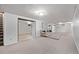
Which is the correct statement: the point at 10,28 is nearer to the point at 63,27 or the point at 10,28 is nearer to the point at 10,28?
the point at 10,28

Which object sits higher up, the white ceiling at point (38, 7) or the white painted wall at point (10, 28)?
the white ceiling at point (38, 7)

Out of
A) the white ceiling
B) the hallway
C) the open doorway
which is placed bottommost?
the hallway

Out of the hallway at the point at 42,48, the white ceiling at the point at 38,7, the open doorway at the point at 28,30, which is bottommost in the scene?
the hallway at the point at 42,48

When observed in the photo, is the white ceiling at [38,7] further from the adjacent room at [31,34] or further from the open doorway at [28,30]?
the open doorway at [28,30]

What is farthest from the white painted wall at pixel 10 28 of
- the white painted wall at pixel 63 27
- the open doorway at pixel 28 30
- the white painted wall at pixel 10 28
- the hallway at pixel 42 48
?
the white painted wall at pixel 63 27

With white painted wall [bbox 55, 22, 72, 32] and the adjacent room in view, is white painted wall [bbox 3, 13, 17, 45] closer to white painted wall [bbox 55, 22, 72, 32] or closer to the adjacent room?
the adjacent room

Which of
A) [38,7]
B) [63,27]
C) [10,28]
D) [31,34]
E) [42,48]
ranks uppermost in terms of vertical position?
[38,7]

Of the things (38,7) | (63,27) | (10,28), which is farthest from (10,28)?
(63,27)

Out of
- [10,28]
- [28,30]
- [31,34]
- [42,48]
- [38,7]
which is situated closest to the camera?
[38,7]

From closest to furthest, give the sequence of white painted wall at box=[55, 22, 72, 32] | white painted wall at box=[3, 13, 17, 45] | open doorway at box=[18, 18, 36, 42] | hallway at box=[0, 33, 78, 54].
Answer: hallway at box=[0, 33, 78, 54] < white painted wall at box=[3, 13, 17, 45] < open doorway at box=[18, 18, 36, 42] < white painted wall at box=[55, 22, 72, 32]

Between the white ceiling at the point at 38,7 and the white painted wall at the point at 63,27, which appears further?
the white painted wall at the point at 63,27

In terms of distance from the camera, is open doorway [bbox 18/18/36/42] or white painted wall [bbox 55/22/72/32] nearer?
open doorway [bbox 18/18/36/42]

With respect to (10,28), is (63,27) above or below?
above

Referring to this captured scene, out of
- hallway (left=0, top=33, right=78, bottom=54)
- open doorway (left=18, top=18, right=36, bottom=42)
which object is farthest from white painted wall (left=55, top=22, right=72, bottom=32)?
hallway (left=0, top=33, right=78, bottom=54)
